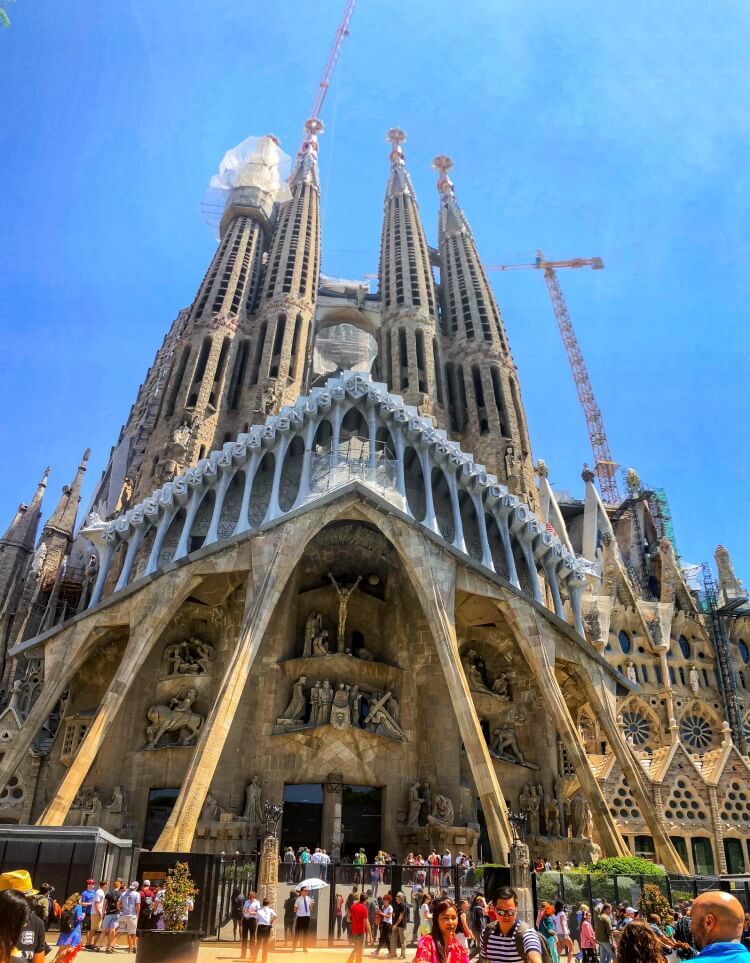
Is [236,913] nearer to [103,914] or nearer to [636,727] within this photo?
[103,914]

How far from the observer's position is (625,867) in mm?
16641

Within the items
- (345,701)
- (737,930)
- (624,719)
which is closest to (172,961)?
(737,930)

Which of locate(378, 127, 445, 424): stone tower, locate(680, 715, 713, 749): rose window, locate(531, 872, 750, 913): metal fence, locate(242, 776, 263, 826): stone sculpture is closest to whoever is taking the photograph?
locate(531, 872, 750, 913): metal fence

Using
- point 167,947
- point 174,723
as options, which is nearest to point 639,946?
point 167,947

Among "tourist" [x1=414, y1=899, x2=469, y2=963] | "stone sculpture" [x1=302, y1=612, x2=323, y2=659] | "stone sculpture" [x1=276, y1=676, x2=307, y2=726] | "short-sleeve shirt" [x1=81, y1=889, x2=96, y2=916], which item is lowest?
"short-sleeve shirt" [x1=81, y1=889, x2=96, y2=916]

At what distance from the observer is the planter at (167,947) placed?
8.65 metres

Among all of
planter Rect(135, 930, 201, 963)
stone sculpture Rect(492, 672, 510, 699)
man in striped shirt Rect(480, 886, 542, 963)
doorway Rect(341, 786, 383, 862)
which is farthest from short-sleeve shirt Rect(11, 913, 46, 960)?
stone sculpture Rect(492, 672, 510, 699)

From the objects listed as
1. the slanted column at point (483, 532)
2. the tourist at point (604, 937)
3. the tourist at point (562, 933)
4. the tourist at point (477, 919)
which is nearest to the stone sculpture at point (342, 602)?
the slanted column at point (483, 532)

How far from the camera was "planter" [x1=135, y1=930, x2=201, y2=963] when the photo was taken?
8.65 m

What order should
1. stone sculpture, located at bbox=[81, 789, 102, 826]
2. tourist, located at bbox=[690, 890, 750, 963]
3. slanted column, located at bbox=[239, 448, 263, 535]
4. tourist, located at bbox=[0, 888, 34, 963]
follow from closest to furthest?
tourist, located at bbox=[690, 890, 750, 963] → tourist, located at bbox=[0, 888, 34, 963] → stone sculpture, located at bbox=[81, 789, 102, 826] → slanted column, located at bbox=[239, 448, 263, 535]

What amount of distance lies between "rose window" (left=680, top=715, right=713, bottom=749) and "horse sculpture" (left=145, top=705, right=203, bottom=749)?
833 inches

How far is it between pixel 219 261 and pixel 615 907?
113 ft

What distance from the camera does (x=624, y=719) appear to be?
3094 centimetres

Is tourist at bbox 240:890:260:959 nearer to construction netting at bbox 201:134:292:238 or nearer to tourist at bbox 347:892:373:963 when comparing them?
tourist at bbox 347:892:373:963
